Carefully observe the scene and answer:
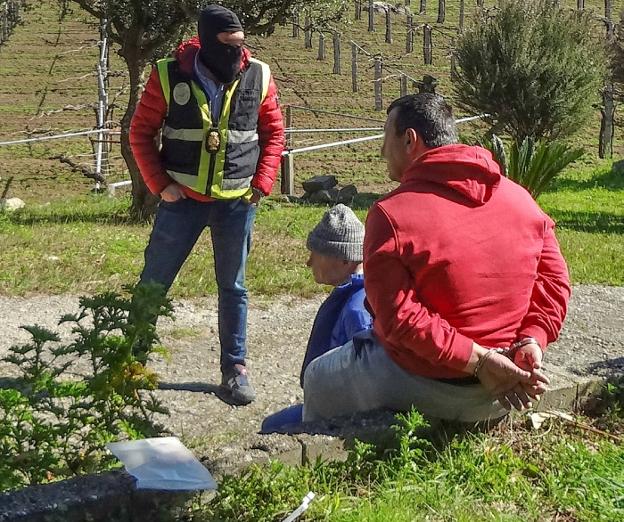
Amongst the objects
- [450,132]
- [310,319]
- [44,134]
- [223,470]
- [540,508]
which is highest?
[450,132]

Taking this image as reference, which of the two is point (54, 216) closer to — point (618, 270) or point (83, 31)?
point (618, 270)

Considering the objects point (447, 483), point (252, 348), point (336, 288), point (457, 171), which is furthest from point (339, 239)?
point (252, 348)

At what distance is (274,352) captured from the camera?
6203mm

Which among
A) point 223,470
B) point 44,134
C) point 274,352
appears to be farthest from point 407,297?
point 44,134

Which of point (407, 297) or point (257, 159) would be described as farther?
point (257, 159)

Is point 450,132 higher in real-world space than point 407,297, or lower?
higher

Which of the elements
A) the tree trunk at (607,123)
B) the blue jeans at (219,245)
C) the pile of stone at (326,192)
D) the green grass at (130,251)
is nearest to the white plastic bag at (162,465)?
the blue jeans at (219,245)

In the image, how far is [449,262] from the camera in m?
3.21

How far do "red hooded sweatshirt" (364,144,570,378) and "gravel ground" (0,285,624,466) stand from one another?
1151 mm

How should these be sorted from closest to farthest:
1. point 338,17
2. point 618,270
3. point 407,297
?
point 407,297
point 618,270
point 338,17

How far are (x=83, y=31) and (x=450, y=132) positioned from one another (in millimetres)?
43646

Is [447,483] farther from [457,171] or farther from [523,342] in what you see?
[457,171]

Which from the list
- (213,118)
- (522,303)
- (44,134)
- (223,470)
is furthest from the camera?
(44,134)

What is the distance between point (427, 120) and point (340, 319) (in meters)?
1.09
